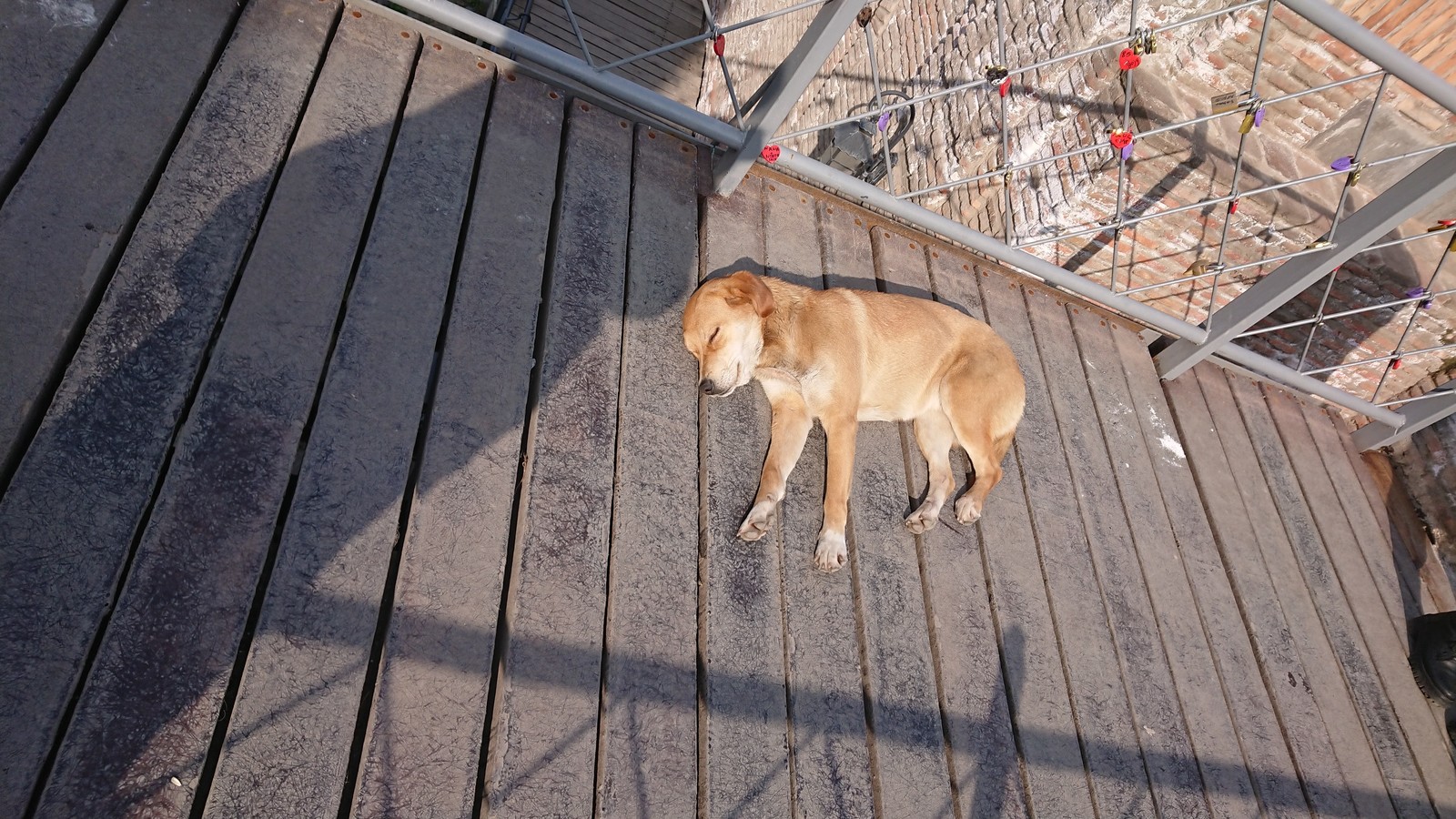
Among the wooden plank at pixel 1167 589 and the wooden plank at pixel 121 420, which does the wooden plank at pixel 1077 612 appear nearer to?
the wooden plank at pixel 1167 589

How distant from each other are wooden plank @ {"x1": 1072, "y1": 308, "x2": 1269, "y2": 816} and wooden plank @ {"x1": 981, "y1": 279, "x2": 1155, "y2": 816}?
20cm

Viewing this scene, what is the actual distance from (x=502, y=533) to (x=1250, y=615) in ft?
10.1

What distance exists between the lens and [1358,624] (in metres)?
3.43

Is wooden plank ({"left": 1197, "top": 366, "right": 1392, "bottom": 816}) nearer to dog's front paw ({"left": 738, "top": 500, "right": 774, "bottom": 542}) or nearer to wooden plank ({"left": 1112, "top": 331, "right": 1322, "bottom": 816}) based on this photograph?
wooden plank ({"left": 1112, "top": 331, "right": 1322, "bottom": 816})

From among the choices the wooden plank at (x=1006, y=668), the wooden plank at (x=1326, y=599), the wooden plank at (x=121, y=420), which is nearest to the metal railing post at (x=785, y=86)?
the wooden plank at (x=1006, y=668)

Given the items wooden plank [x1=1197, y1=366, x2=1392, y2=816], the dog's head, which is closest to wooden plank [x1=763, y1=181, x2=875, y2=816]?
the dog's head

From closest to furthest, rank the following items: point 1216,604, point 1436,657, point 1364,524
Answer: point 1216,604 < point 1436,657 < point 1364,524

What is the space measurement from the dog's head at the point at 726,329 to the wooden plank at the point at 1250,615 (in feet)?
6.87

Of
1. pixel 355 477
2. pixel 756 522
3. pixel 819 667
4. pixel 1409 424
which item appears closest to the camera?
pixel 355 477

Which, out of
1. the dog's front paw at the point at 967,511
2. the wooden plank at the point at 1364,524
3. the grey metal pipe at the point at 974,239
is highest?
the grey metal pipe at the point at 974,239

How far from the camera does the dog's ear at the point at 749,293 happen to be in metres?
2.68

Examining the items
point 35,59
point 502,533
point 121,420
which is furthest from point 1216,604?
point 35,59

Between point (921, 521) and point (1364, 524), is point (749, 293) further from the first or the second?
point (1364, 524)

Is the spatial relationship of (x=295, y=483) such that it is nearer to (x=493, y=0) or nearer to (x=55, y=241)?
(x=55, y=241)
